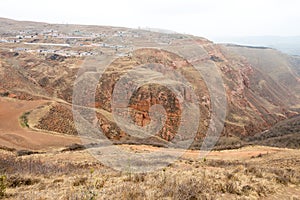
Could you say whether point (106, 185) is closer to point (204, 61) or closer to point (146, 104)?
point (146, 104)

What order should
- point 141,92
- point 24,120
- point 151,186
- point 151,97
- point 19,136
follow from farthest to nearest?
point 141,92 < point 151,97 < point 24,120 < point 19,136 < point 151,186

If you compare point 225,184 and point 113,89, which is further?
point 113,89

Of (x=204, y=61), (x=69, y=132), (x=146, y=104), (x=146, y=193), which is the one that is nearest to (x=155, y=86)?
(x=146, y=104)

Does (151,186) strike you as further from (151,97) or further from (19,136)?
(151,97)

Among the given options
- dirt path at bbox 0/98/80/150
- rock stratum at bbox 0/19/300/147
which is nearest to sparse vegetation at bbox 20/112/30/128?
dirt path at bbox 0/98/80/150

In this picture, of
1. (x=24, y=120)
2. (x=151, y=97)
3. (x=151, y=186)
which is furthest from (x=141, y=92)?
(x=151, y=186)

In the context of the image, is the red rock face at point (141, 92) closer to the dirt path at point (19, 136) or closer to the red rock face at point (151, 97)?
the red rock face at point (151, 97)

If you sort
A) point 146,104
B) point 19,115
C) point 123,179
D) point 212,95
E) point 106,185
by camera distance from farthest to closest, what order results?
point 212,95 < point 146,104 < point 19,115 < point 123,179 < point 106,185

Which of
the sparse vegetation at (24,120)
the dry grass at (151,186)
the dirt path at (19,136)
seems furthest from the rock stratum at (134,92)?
the dry grass at (151,186)
